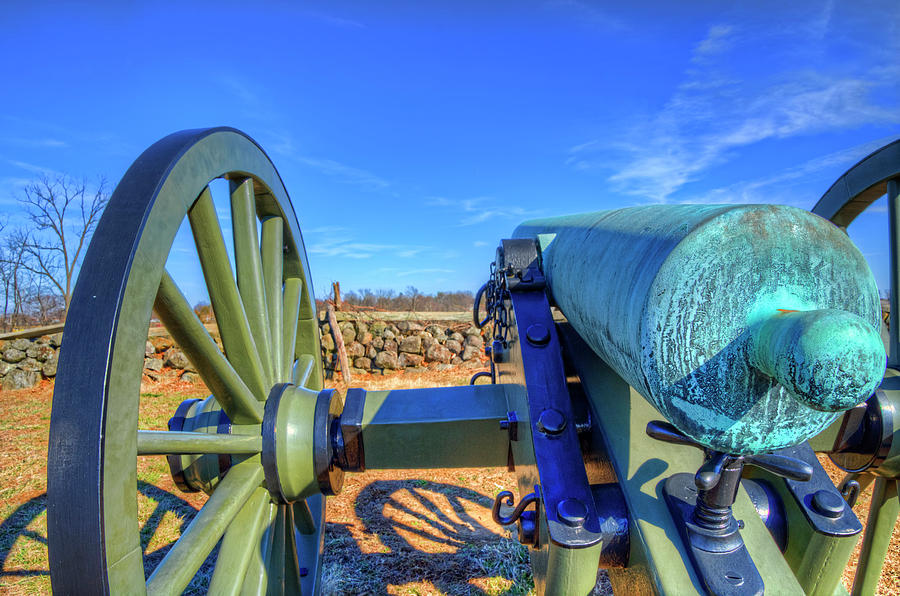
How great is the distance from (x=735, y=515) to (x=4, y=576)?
14.7 feet

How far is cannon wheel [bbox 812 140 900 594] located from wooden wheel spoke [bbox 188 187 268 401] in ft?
9.54

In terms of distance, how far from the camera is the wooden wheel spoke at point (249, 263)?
2.13 metres

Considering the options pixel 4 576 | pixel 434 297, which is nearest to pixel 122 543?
pixel 4 576

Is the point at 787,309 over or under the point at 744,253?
under

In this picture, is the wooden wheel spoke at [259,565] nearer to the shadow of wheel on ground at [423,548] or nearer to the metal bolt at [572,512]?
the metal bolt at [572,512]

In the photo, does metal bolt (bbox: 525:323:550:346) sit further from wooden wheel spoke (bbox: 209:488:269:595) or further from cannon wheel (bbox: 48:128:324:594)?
wooden wheel spoke (bbox: 209:488:269:595)

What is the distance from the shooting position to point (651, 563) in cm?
150

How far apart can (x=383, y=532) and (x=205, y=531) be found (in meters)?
2.81

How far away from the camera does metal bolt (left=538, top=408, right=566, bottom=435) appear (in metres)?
1.84

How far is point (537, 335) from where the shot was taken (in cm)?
216

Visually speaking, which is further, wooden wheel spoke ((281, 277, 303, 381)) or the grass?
the grass

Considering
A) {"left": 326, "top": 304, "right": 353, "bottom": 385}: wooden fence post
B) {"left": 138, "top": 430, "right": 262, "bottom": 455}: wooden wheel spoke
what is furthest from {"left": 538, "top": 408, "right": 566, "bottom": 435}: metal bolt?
{"left": 326, "top": 304, "right": 353, "bottom": 385}: wooden fence post

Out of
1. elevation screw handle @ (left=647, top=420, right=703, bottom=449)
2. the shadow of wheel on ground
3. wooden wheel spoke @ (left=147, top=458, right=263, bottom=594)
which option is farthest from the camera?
the shadow of wheel on ground

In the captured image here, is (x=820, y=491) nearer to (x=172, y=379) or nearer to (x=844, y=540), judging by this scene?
(x=844, y=540)
